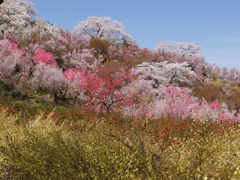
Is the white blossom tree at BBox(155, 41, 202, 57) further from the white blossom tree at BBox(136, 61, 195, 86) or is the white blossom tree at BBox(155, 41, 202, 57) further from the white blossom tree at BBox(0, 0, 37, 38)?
the white blossom tree at BBox(0, 0, 37, 38)

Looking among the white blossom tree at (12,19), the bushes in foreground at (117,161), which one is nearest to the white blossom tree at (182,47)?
the white blossom tree at (12,19)

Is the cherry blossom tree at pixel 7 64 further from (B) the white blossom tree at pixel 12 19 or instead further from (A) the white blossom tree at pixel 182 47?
(A) the white blossom tree at pixel 182 47

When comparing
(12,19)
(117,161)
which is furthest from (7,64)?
(117,161)

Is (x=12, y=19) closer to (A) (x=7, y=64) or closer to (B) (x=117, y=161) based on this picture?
(A) (x=7, y=64)

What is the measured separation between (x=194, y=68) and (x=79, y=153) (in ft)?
92.7

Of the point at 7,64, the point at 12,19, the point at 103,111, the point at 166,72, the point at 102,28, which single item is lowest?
the point at 103,111

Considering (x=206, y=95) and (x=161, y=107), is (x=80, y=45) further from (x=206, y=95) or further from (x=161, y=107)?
(x=161, y=107)

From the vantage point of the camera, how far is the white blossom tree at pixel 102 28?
1378 inches

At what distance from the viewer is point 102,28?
3525cm

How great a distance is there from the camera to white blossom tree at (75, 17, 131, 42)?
3500 cm

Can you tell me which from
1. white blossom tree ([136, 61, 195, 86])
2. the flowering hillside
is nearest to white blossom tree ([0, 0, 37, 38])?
the flowering hillside

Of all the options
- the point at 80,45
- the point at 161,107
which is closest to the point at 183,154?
the point at 161,107

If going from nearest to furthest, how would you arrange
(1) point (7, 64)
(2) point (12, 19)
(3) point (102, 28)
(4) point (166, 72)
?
(1) point (7, 64) < (4) point (166, 72) < (2) point (12, 19) < (3) point (102, 28)

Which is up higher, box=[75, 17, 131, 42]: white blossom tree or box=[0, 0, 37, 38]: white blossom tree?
box=[75, 17, 131, 42]: white blossom tree
